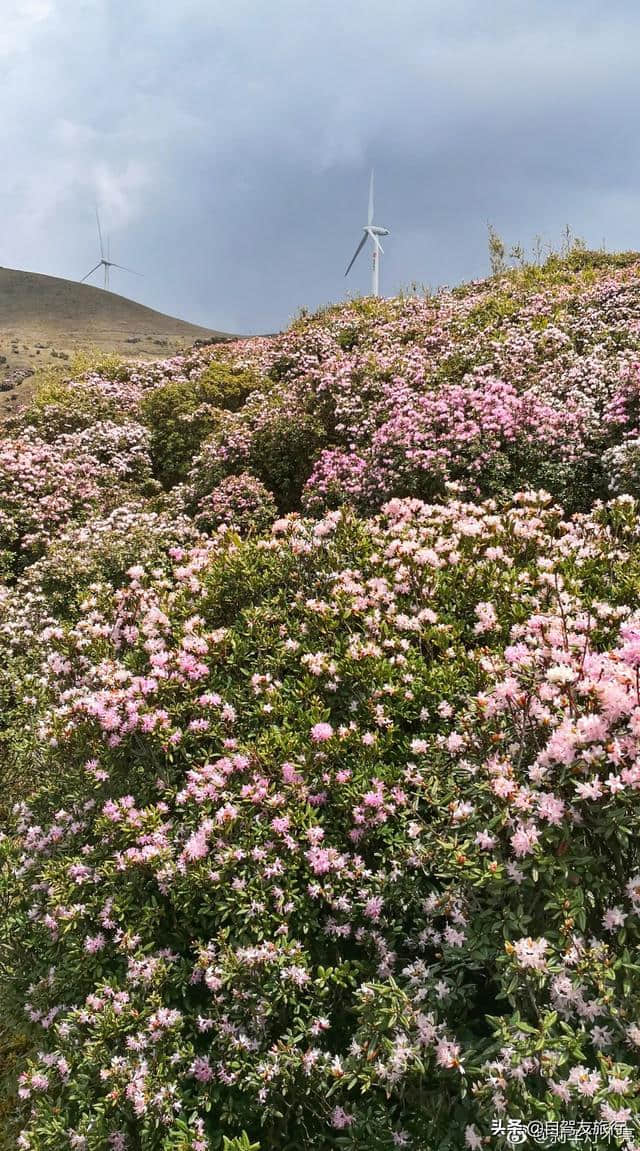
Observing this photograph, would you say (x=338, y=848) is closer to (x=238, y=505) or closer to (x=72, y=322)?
(x=238, y=505)

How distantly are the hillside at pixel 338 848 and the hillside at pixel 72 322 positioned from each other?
205 feet

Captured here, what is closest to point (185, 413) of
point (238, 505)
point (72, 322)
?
point (238, 505)

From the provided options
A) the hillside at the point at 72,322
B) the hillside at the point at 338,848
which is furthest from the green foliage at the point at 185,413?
the hillside at the point at 72,322

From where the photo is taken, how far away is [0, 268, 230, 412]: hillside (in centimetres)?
7100

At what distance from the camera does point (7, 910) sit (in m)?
4.79

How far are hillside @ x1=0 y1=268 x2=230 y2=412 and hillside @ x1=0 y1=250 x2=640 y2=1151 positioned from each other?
62.6 meters

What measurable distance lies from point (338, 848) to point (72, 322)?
115720 millimetres

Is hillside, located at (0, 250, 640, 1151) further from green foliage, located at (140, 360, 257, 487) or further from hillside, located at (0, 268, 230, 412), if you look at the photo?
hillside, located at (0, 268, 230, 412)

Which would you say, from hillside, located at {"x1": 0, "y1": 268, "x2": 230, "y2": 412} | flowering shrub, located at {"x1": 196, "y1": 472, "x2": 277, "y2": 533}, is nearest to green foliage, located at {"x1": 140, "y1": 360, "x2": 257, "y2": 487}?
flowering shrub, located at {"x1": 196, "y1": 472, "x2": 277, "y2": 533}

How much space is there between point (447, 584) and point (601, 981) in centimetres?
330

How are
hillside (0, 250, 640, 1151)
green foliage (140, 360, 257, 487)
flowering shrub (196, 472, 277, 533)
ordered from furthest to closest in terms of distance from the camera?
green foliage (140, 360, 257, 487), flowering shrub (196, 472, 277, 533), hillside (0, 250, 640, 1151)

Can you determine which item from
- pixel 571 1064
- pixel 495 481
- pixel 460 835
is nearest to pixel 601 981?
pixel 571 1064

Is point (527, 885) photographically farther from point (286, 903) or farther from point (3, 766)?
point (3, 766)

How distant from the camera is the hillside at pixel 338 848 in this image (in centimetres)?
267
